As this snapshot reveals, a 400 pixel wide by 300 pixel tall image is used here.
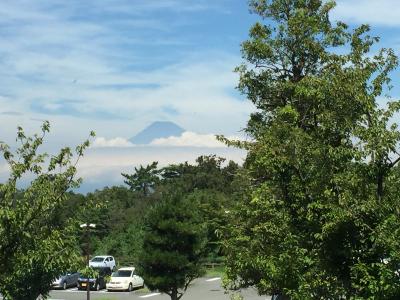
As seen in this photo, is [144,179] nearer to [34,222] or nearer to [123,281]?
[123,281]

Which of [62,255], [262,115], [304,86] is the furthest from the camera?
[262,115]

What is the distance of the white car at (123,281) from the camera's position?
41.2 m

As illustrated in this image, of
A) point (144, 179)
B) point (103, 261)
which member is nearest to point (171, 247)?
point (103, 261)

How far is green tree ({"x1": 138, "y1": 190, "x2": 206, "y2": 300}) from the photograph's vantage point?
82.2 ft

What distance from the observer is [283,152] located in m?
9.13

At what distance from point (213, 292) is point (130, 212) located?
35.2 m

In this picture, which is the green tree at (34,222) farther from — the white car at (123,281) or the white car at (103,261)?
the white car at (103,261)

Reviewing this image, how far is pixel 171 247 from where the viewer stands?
25406 mm

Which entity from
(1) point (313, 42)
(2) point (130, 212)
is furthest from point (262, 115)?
(2) point (130, 212)

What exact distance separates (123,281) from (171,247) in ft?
56.8

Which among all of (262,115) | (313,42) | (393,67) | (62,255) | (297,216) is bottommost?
(62,255)

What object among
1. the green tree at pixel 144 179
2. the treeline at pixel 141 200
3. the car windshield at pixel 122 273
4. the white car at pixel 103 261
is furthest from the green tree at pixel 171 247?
the green tree at pixel 144 179

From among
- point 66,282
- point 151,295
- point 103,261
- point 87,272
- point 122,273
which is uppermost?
point 87,272

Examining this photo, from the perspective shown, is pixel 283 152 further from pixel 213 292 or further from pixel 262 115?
pixel 213 292
